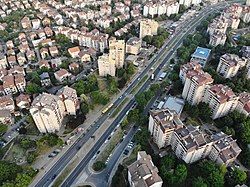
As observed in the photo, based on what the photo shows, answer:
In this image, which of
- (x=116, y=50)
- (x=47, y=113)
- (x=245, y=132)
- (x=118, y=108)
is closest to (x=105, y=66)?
(x=116, y=50)

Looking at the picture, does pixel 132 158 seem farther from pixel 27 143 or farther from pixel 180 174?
pixel 27 143

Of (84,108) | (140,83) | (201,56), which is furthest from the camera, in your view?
(201,56)

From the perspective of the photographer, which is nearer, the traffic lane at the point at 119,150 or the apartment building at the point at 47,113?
the traffic lane at the point at 119,150

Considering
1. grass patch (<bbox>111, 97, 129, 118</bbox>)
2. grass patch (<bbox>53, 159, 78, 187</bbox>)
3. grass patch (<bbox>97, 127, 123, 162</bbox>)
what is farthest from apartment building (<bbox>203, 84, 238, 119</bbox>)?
grass patch (<bbox>53, 159, 78, 187</bbox>)

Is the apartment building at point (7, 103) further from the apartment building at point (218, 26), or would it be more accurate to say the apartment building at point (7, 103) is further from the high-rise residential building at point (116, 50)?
the apartment building at point (218, 26)

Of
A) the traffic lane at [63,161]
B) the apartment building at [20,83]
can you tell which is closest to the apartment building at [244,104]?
the traffic lane at [63,161]

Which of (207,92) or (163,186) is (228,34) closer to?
(207,92)
